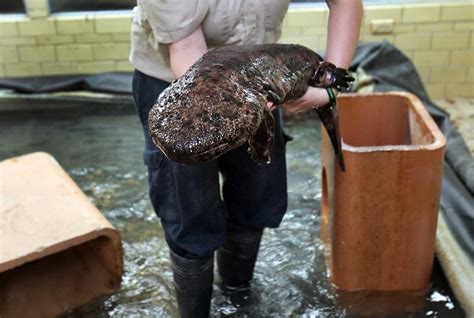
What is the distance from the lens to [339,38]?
1989 mm

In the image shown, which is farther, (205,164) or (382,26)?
(382,26)

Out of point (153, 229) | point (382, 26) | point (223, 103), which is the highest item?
point (223, 103)

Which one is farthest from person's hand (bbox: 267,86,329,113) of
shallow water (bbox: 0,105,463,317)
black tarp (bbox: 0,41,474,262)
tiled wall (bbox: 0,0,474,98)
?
tiled wall (bbox: 0,0,474,98)

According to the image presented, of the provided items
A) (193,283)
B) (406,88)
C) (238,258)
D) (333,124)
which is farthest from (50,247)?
(406,88)

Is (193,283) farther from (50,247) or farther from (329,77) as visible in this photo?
(329,77)

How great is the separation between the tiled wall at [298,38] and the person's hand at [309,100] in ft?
9.25

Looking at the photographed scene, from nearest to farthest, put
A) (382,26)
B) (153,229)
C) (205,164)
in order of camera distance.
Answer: (205,164) → (153,229) → (382,26)

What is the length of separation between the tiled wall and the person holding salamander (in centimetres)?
273

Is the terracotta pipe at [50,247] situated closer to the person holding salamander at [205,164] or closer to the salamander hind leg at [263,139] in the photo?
the person holding salamander at [205,164]

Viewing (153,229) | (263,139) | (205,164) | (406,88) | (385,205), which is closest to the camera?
(263,139)

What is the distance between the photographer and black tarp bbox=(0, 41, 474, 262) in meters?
2.84

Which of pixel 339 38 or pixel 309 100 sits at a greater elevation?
pixel 339 38

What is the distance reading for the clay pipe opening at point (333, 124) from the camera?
2.08 metres

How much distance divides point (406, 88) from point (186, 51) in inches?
109
